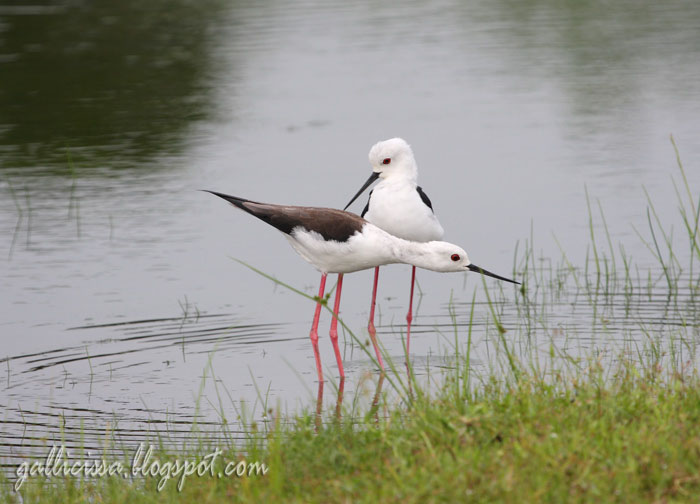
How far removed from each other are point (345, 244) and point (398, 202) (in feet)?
2.42

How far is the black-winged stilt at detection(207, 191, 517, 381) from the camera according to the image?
23.1 ft

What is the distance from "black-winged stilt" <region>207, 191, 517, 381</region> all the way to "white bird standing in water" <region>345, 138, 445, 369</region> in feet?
1.51

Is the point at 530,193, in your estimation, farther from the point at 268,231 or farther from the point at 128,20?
the point at 128,20

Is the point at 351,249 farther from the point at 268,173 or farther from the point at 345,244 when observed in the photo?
the point at 268,173

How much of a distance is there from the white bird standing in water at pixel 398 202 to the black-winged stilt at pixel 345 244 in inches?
18.2

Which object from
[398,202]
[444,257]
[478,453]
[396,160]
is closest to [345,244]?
[444,257]

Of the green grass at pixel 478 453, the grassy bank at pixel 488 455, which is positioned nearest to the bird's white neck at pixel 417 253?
the green grass at pixel 478 453

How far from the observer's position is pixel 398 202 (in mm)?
7801

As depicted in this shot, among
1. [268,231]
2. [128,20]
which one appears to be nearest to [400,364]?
[268,231]

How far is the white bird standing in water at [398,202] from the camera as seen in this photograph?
7754mm

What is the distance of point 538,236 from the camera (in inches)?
413

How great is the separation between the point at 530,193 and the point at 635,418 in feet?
23.3

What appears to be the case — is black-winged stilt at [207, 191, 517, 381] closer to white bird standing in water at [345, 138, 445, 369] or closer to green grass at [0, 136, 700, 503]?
white bird standing in water at [345, 138, 445, 369]

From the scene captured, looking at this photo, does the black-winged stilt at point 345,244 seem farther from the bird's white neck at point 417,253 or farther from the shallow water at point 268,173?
the shallow water at point 268,173
